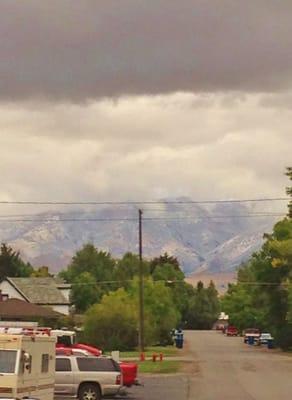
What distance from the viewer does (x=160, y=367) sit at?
61.3 m

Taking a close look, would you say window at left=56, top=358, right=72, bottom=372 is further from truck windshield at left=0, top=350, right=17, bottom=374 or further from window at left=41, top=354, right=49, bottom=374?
truck windshield at left=0, top=350, right=17, bottom=374

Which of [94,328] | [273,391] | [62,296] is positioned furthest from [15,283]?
[273,391]

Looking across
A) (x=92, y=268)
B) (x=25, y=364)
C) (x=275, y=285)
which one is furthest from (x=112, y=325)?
(x=92, y=268)

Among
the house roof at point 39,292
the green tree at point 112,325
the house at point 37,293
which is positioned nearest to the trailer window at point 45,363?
the green tree at point 112,325

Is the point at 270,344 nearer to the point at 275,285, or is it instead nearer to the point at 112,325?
the point at 275,285

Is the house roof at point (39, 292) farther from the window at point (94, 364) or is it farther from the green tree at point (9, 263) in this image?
the window at point (94, 364)

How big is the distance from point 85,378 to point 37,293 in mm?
79038

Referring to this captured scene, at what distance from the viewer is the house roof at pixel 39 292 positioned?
111375mm

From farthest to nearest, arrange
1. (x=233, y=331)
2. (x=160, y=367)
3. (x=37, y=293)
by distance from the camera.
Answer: (x=233, y=331) < (x=37, y=293) < (x=160, y=367)

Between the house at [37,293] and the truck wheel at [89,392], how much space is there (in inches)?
2892

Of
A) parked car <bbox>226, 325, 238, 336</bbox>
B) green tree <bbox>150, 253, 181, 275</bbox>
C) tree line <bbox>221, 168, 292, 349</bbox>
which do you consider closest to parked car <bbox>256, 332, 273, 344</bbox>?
tree line <bbox>221, 168, 292, 349</bbox>

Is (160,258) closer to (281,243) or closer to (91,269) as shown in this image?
(91,269)

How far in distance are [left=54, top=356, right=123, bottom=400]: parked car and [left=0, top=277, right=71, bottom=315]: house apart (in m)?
73.4

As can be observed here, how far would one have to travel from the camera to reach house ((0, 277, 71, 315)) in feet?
363
